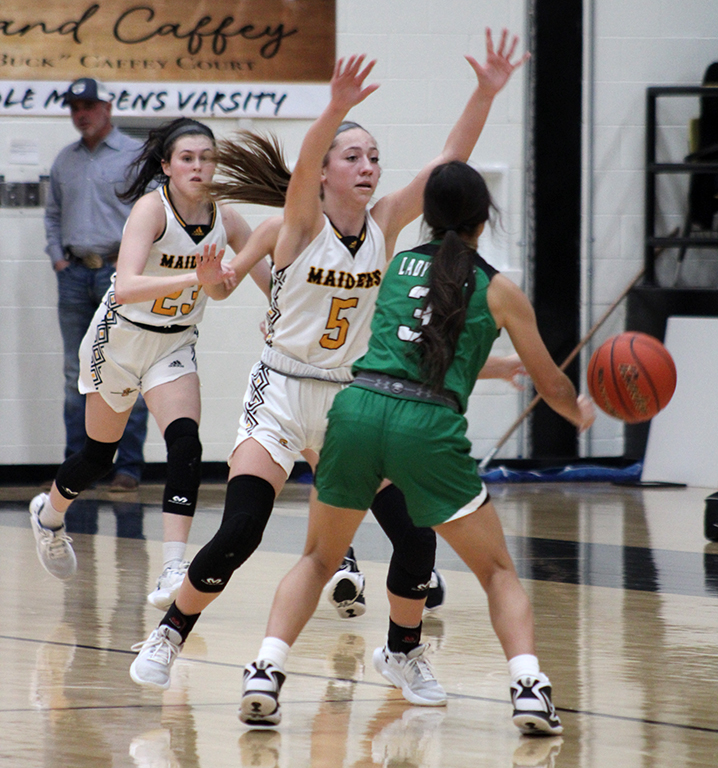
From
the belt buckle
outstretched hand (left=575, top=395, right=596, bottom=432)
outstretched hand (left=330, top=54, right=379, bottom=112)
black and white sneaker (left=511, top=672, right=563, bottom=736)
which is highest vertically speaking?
outstretched hand (left=330, top=54, right=379, bottom=112)

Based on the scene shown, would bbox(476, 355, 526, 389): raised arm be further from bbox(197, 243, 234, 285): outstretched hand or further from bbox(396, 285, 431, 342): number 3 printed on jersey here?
bbox(197, 243, 234, 285): outstretched hand

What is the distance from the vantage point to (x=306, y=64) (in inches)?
352

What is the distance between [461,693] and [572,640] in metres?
0.77

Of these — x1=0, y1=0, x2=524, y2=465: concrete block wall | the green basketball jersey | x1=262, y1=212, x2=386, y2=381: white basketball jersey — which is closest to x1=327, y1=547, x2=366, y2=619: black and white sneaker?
x1=262, y1=212, x2=386, y2=381: white basketball jersey

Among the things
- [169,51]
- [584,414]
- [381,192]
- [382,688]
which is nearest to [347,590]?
[382,688]

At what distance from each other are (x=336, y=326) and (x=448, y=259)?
0.78m

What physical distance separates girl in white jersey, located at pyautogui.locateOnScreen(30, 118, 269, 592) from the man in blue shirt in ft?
10.3

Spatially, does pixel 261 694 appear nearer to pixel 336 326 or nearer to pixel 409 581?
pixel 409 581

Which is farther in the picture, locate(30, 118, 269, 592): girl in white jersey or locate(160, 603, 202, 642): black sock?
locate(30, 118, 269, 592): girl in white jersey

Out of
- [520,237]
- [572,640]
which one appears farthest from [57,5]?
[572,640]

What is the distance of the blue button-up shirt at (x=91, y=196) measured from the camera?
811 centimetres

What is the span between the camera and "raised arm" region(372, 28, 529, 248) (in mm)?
3920

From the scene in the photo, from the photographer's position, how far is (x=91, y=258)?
815 centimetres

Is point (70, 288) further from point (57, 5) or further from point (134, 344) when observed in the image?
point (134, 344)
